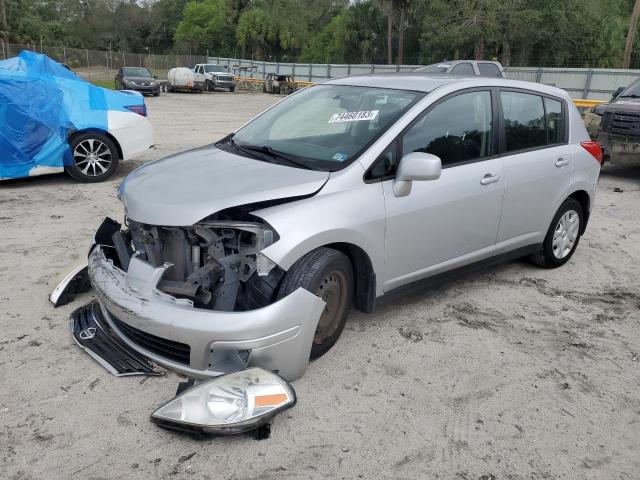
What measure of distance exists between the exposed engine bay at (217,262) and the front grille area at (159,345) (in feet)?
0.82

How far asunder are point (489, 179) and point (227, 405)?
2562 mm

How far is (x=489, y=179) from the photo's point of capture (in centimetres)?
419

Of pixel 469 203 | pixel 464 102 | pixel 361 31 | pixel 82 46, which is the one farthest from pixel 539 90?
pixel 82 46

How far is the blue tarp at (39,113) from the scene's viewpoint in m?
7.21

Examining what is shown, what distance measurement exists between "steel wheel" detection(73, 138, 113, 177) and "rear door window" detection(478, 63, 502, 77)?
32.9ft

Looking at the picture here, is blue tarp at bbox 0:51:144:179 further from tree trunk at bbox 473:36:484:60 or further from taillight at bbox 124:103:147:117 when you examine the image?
tree trunk at bbox 473:36:484:60

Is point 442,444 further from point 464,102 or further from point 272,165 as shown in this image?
point 464,102

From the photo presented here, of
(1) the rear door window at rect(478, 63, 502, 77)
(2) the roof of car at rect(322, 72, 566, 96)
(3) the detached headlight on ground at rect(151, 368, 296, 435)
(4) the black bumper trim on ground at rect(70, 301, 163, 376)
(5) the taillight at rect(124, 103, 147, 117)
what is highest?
(1) the rear door window at rect(478, 63, 502, 77)

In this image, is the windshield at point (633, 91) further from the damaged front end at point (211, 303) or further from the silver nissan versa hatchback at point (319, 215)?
the damaged front end at point (211, 303)

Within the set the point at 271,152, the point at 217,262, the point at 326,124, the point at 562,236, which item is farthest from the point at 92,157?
the point at 562,236

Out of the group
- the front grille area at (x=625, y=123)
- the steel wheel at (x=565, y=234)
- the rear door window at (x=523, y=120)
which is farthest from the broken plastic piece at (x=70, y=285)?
the front grille area at (x=625, y=123)

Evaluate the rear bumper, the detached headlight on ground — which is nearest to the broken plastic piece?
the rear bumper

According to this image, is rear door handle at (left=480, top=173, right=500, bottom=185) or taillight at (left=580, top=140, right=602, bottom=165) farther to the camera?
taillight at (left=580, top=140, right=602, bottom=165)

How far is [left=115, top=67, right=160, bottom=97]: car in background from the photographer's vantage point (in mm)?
27723
